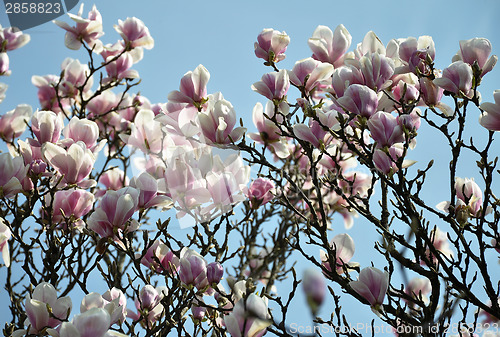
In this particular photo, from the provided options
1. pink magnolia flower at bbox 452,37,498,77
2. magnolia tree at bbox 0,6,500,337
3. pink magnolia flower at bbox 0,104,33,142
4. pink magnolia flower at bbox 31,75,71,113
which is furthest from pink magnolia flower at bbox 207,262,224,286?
pink magnolia flower at bbox 31,75,71,113

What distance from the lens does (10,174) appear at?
152 centimetres

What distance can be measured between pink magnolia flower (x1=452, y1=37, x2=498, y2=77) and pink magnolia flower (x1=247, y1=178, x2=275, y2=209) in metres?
0.76

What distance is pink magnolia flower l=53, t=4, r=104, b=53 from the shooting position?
2.35m

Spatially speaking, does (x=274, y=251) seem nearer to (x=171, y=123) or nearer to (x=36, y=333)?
(x=171, y=123)

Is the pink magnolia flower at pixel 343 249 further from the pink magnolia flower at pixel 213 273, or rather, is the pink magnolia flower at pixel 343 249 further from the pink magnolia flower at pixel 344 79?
the pink magnolia flower at pixel 344 79

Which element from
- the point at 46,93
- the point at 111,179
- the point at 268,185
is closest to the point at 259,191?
the point at 268,185

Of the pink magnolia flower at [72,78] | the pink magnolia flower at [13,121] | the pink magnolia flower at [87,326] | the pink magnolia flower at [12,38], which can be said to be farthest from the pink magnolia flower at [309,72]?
the pink magnolia flower at [12,38]

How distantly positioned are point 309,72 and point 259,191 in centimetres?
46

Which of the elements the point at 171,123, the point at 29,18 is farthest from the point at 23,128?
the point at 171,123

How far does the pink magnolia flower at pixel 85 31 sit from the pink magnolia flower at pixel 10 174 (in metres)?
1.06

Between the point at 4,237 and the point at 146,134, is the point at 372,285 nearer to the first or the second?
the point at 146,134

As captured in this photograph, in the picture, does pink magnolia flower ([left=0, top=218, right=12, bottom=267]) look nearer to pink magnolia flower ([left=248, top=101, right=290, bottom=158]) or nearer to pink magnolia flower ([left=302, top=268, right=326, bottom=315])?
pink magnolia flower ([left=248, top=101, right=290, bottom=158])

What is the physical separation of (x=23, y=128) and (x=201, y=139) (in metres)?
1.13

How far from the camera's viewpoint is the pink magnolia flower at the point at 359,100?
1.28 m
